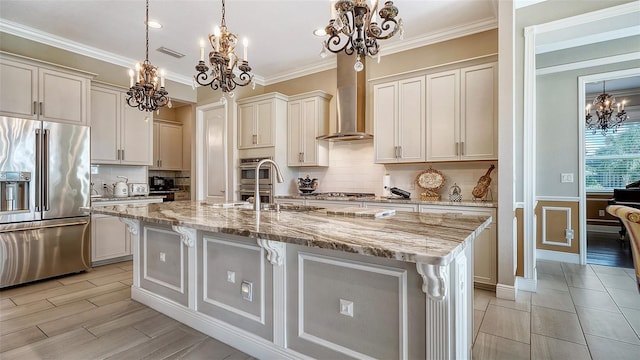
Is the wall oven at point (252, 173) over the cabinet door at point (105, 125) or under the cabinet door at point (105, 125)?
under

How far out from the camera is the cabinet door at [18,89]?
3252 mm

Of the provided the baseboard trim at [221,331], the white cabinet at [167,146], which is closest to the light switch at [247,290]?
the baseboard trim at [221,331]

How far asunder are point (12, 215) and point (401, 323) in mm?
4031

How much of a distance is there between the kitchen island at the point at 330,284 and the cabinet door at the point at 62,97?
6.97 feet

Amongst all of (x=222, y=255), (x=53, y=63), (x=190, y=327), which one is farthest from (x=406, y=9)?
(x=53, y=63)

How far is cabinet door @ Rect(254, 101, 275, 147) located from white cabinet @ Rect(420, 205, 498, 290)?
276 cm

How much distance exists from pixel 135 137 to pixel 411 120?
396cm

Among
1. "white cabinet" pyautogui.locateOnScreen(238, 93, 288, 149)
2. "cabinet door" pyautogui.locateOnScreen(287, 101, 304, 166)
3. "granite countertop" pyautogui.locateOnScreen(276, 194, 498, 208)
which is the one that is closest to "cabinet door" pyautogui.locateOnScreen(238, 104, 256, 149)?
"white cabinet" pyautogui.locateOnScreen(238, 93, 288, 149)

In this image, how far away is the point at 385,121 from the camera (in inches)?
156

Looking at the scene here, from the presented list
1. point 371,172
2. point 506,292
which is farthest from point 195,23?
point 506,292

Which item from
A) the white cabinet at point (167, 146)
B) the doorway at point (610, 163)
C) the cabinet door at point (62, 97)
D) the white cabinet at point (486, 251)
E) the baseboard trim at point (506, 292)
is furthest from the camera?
the white cabinet at point (167, 146)

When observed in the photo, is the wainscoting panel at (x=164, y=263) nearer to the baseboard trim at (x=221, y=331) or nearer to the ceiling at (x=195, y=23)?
the baseboard trim at (x=221, y=331)

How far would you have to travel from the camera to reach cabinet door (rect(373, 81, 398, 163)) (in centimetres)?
390

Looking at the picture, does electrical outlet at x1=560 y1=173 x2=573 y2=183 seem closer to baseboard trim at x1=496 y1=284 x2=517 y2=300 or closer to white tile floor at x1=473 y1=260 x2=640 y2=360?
white tile floor at x1=473 y1=260 x2=640 y2=360
